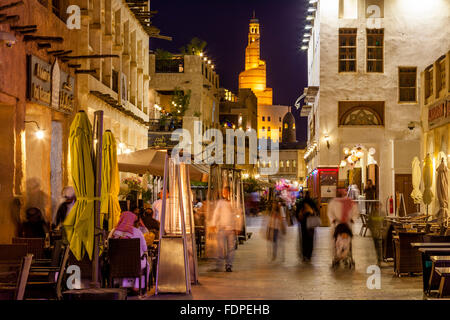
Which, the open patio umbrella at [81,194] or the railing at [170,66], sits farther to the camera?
the railing at [170,66]

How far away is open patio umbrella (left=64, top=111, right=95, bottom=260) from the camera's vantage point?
982 centimetres

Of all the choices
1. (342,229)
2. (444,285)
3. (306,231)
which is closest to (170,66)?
(306,231)

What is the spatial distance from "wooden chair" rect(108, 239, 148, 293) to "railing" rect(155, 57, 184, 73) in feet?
188

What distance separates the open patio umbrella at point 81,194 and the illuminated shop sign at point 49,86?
22.6ft

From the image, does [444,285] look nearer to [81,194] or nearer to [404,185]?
[81,194]

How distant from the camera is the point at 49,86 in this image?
58.6 ft

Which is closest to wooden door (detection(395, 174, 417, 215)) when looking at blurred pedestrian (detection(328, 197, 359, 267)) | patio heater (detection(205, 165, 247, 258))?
patio heater (detection(205, 165, 247, 258))

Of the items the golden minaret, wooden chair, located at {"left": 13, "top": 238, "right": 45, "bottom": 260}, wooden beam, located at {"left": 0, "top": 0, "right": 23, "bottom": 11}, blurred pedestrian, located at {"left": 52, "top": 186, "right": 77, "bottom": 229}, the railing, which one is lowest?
wooden chair, located at {"left": 13, "top": 238, "right": 45, "bottom": 260}

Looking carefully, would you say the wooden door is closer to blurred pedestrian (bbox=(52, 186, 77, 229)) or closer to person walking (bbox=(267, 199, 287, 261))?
person walking (bbox=(267, 199, 287, 261))

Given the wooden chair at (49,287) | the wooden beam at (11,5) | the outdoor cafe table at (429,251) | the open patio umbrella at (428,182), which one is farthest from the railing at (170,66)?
the wooden chair at (49,287)

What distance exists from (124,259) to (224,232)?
460 cm

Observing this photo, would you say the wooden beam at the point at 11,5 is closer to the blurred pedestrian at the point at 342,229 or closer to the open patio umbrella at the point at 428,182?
the blurred pedestrian at the point at 342,229

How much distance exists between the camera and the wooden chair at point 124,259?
10.6m

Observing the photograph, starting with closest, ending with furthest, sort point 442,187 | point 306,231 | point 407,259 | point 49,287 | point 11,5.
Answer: point 49,287, point 407,259, point 11,5, point 306,231, point 442,187
